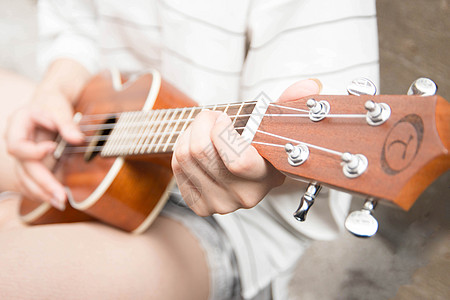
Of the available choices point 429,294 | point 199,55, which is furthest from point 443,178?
point 199,55

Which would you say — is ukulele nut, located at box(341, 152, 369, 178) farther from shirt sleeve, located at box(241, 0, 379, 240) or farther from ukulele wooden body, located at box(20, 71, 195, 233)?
ukulele wooden body, located at box(20, 71, 195, 233)

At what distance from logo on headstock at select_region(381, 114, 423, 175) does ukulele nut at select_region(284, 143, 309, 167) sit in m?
0.07

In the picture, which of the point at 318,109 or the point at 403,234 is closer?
the point at 318,109

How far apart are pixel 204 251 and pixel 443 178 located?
41 centimetres

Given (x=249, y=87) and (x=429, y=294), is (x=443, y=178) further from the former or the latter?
(x=249, y=87)

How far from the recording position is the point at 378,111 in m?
0.31

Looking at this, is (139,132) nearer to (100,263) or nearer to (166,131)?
(166,131)

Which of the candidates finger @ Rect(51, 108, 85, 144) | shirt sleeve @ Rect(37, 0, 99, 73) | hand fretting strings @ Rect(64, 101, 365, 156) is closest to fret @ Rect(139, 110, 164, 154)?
hand fretting strings @ Rect(64, 101, 365, 156)

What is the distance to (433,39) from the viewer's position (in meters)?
0.47

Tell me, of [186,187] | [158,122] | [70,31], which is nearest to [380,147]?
[186,187]

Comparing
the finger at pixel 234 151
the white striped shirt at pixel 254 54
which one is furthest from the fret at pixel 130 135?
the finger at pixel 234 151

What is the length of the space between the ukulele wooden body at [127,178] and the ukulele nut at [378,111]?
1.15 ft

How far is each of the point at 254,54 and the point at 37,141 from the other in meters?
0.48

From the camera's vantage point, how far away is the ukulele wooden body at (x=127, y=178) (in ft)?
2.10
